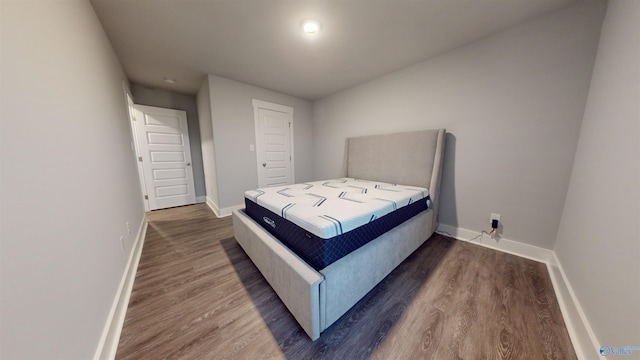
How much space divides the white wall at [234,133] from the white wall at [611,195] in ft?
12.2

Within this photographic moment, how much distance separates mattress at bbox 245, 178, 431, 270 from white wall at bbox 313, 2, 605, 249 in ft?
2.61

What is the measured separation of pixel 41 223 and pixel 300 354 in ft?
4.27

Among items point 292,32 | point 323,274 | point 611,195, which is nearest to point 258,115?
point 292,32

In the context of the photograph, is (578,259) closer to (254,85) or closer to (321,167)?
(321,167)

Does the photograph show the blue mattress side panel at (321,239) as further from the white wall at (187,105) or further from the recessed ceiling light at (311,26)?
the white wall at (187,105)

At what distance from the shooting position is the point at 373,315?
125 cm

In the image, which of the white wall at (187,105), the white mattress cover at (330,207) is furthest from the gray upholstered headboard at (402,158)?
the white wall at (187,105)

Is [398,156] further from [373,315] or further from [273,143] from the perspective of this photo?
[273,143]

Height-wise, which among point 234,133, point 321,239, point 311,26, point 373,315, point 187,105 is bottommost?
point 373,315

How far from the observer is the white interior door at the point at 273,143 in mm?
3428

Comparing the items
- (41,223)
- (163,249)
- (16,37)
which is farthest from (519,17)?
(163,249)

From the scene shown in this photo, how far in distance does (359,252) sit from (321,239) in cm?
36

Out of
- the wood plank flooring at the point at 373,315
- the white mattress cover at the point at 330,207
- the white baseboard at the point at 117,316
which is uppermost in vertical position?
the white mattress cover at the point at 330,207

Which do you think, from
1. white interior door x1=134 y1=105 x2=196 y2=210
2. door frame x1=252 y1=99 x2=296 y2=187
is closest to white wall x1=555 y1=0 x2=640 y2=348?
door frame x1=252 y1=99 x2=296 y2=187
